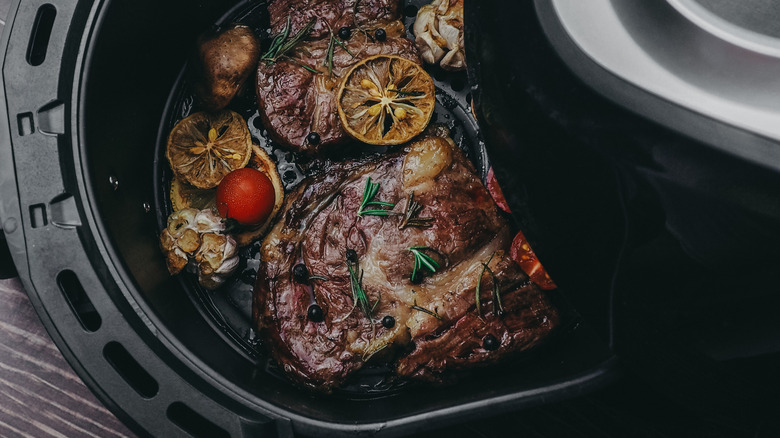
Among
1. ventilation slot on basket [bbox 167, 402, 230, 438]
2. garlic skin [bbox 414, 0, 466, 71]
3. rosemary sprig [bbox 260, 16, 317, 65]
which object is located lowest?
ventilation slot on basket [bbox 167, 402, 230, 438]

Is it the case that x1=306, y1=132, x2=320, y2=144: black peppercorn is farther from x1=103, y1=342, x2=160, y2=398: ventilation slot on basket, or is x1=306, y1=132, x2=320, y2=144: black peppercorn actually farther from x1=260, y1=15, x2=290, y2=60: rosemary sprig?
x1=103, y1=342, x2=160, y2=398: ventilation slot on basket

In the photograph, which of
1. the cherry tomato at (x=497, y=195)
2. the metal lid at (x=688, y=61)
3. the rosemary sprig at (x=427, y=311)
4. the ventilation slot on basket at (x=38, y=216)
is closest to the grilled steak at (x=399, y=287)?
the rosemary sprig at (x=427, y=311)

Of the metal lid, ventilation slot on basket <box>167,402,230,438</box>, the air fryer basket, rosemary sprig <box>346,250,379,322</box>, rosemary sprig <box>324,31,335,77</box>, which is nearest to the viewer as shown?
the metal lid

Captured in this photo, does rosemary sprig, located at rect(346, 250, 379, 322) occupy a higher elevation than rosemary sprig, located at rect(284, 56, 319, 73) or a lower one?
lower

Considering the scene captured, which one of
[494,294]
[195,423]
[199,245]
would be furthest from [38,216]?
[494,294]

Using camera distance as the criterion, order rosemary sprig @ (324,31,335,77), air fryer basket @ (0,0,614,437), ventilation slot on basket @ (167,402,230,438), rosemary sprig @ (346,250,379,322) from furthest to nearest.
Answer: rosemary sprig @ (324,31,335,77)
rosemary sprig @ (346,250,379,322)
ventilation slot on basket @ (167,402,230,438)
air fryer basket @ (0,0,614,437)

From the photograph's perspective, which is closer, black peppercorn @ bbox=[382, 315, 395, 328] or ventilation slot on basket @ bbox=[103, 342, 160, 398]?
ventilation slot on basket @ bbox=[103, 342, 160, 398]

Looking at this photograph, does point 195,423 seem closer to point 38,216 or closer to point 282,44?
point 38,216

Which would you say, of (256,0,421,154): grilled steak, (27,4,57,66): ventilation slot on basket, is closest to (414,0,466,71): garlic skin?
(256,0,421,154): grilled steak
